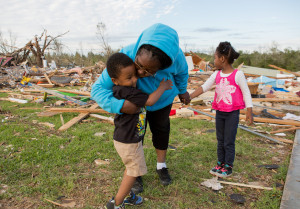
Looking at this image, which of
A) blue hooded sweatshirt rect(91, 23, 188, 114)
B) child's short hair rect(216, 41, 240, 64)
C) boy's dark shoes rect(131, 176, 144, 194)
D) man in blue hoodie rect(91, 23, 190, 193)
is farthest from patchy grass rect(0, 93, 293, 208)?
child's short hair rect(216, 41, 240, 64)

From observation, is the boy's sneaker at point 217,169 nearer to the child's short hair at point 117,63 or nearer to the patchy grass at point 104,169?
the patchy grass at point 104,169

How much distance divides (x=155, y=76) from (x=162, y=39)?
1.87 ft

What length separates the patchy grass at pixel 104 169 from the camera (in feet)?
8.98

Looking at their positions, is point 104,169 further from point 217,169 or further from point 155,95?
point 155,95

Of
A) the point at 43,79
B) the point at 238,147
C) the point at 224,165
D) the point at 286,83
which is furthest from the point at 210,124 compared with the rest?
the point at 43,79

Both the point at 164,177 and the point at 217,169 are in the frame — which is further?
the point at 217,169

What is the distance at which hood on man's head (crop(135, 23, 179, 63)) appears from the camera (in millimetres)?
1929

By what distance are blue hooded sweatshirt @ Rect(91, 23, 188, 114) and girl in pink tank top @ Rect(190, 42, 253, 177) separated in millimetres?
598

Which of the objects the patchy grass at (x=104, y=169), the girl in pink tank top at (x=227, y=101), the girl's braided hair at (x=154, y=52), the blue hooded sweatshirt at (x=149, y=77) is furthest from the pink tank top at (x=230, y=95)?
the girl's braided hair at (x=154, y=52)

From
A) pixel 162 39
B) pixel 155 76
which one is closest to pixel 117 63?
pixel 162 39

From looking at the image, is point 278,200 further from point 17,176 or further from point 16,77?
point 16,77

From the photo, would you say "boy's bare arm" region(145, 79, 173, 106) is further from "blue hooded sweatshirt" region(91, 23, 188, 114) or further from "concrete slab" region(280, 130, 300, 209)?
"concrete slab" region(280, 130, 300, 209)

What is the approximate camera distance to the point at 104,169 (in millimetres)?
3463

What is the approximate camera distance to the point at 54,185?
9.81 ft
